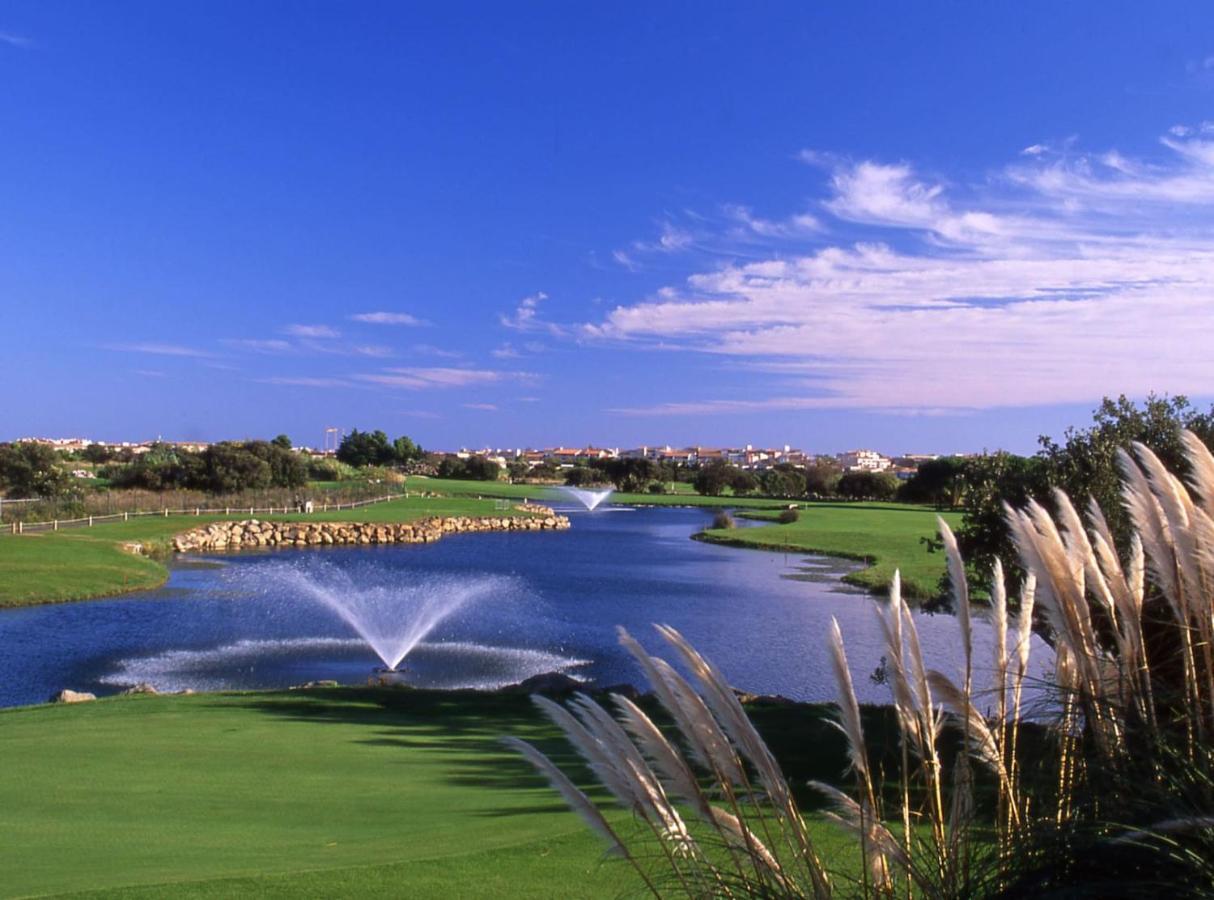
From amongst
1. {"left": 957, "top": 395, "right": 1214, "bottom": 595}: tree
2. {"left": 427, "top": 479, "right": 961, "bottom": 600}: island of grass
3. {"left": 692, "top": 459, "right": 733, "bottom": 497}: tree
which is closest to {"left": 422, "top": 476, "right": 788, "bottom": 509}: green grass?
{"left": 427, "top": 479, "right": 961, "bottom": 600}: island of grass

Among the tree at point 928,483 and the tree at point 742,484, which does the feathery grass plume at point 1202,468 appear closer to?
the tree at point 928,483

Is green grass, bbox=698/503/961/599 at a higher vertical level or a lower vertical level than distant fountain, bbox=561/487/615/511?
lower

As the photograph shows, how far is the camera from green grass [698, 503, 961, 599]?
36.8 metres

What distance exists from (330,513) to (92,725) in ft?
167

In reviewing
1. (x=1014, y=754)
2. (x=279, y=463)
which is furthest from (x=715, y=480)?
(x=1014, y=754)

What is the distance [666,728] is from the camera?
1062 centimetres

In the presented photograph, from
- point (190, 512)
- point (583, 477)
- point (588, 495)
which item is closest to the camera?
point (190, 512)

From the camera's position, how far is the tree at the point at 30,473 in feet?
170

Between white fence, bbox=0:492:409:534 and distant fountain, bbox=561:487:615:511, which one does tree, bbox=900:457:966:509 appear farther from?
white fence, bbox=0:492:409:534

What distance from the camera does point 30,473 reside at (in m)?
51.8

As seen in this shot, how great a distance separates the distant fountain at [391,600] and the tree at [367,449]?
78.4 metres

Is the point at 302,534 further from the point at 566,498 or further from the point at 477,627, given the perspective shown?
the point at 566,498

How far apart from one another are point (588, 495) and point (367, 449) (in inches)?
1137

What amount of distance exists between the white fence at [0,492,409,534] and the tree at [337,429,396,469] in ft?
131
